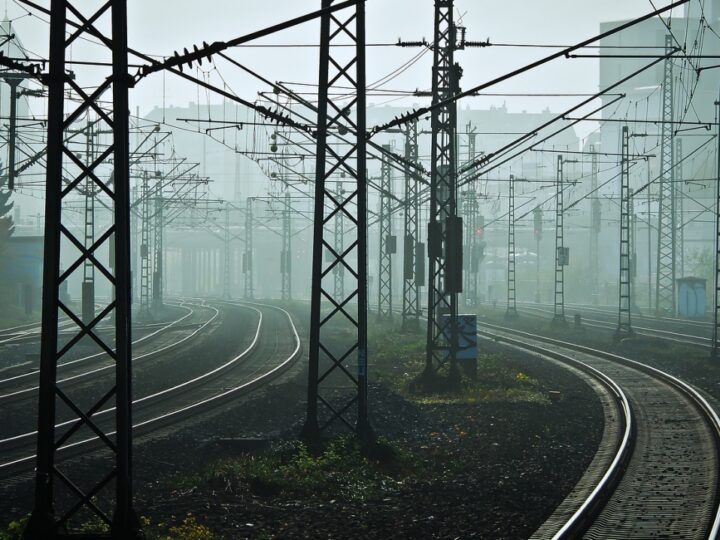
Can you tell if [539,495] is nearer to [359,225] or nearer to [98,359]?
Answer: [359,225]

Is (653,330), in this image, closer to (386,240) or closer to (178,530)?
(386,240)

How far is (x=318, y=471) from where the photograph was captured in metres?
12.0

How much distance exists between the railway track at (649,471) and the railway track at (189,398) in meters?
7.34

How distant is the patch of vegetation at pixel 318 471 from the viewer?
441 inches

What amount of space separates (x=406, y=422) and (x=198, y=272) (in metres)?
88.6

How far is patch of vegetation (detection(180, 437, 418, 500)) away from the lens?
1120cm

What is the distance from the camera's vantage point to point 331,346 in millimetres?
33156

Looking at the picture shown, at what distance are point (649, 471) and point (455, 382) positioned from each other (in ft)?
26.0

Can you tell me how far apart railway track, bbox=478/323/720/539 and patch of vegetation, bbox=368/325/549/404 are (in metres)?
1.82

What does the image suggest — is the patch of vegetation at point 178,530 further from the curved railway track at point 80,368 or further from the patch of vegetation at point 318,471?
the curved railway track at point 80,368

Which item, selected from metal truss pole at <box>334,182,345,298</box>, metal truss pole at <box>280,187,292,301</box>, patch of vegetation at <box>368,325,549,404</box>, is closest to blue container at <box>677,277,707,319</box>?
metal truss pole at <box>334,182,345,298</box>

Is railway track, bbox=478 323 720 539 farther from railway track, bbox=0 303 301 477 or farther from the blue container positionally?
the blue container

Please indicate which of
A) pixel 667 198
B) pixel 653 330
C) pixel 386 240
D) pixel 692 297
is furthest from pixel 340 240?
pixel 653 330

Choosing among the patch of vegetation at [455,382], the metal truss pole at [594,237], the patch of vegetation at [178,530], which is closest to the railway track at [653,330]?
the patch of vegetation at [455,382]
